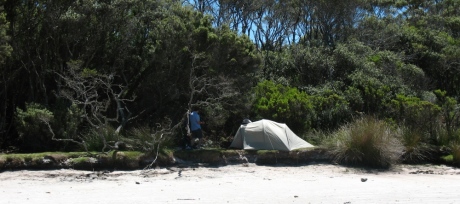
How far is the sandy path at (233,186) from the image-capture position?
10.5m

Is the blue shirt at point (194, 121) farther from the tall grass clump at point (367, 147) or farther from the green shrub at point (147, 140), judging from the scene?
the tall grass clump at point (367, 147)

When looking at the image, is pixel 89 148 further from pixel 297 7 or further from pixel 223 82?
pixel 297 7

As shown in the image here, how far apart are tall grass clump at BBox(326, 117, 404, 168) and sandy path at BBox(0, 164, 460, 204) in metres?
0.51

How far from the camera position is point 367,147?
16.1 m

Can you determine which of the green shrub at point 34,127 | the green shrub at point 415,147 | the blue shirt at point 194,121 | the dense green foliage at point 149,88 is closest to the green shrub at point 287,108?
the dense green foliage at point 149,88

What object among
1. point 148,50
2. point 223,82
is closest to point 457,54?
point 223,82

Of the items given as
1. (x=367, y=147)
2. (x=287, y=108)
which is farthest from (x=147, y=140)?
(x=367, y=147)

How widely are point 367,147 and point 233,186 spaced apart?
580 cm

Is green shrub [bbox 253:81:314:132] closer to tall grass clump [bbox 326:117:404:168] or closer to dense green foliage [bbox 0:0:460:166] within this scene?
dense green foliage [bbox 0:0:460:166]

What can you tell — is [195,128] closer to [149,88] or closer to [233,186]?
[149,88]

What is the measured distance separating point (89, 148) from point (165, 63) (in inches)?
169

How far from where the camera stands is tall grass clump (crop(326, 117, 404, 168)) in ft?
52.5

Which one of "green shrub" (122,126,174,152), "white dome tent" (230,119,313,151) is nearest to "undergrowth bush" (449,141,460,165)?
"white dome tent" (230,119,313,151)

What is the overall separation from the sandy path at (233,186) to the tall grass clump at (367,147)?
509 millimetres
